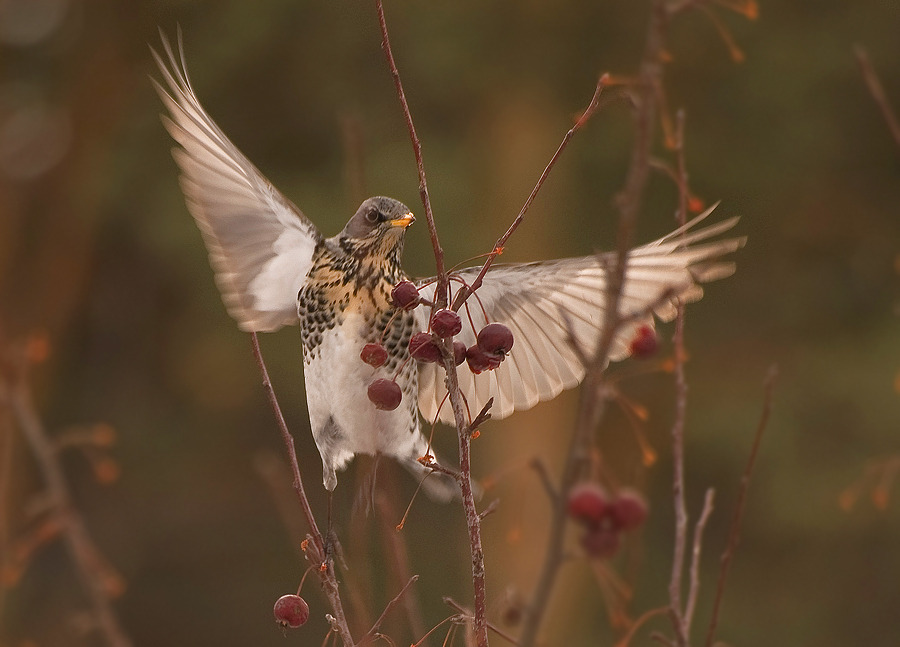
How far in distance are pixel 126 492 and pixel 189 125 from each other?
494 centimetres

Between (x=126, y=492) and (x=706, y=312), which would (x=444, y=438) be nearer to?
(x=706, y=312)

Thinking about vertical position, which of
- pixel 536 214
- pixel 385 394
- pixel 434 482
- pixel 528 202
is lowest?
pixel 536 214

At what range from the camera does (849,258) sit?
5312 mm

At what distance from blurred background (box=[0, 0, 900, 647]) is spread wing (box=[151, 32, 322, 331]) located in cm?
250

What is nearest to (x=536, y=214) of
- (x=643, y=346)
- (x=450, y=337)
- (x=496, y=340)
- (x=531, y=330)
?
(x=531, y=330)

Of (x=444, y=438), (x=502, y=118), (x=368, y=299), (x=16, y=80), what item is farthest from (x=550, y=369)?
(x=16, y=80)

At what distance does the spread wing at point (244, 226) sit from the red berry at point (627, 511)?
923 mm

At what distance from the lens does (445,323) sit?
3.03 ft

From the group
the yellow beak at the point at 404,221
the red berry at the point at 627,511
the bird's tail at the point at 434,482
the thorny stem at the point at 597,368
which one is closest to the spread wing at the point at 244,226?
the yellow beak at the point at 404,221

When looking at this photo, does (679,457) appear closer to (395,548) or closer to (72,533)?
(395,548)

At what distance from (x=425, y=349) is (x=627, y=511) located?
0.79 feet

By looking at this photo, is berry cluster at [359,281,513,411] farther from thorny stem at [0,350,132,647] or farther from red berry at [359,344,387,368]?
thorny stem at [0,350,132,647]

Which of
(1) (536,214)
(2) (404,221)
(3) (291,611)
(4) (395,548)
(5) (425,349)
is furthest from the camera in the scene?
(1) (536,214)

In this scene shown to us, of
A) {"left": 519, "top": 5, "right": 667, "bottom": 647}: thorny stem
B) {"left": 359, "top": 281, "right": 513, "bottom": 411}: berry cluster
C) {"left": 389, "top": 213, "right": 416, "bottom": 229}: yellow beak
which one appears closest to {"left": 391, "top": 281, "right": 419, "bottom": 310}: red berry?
{"left": 359, "top": 281, "right": 513, "bottom": 411}: berry cluster
